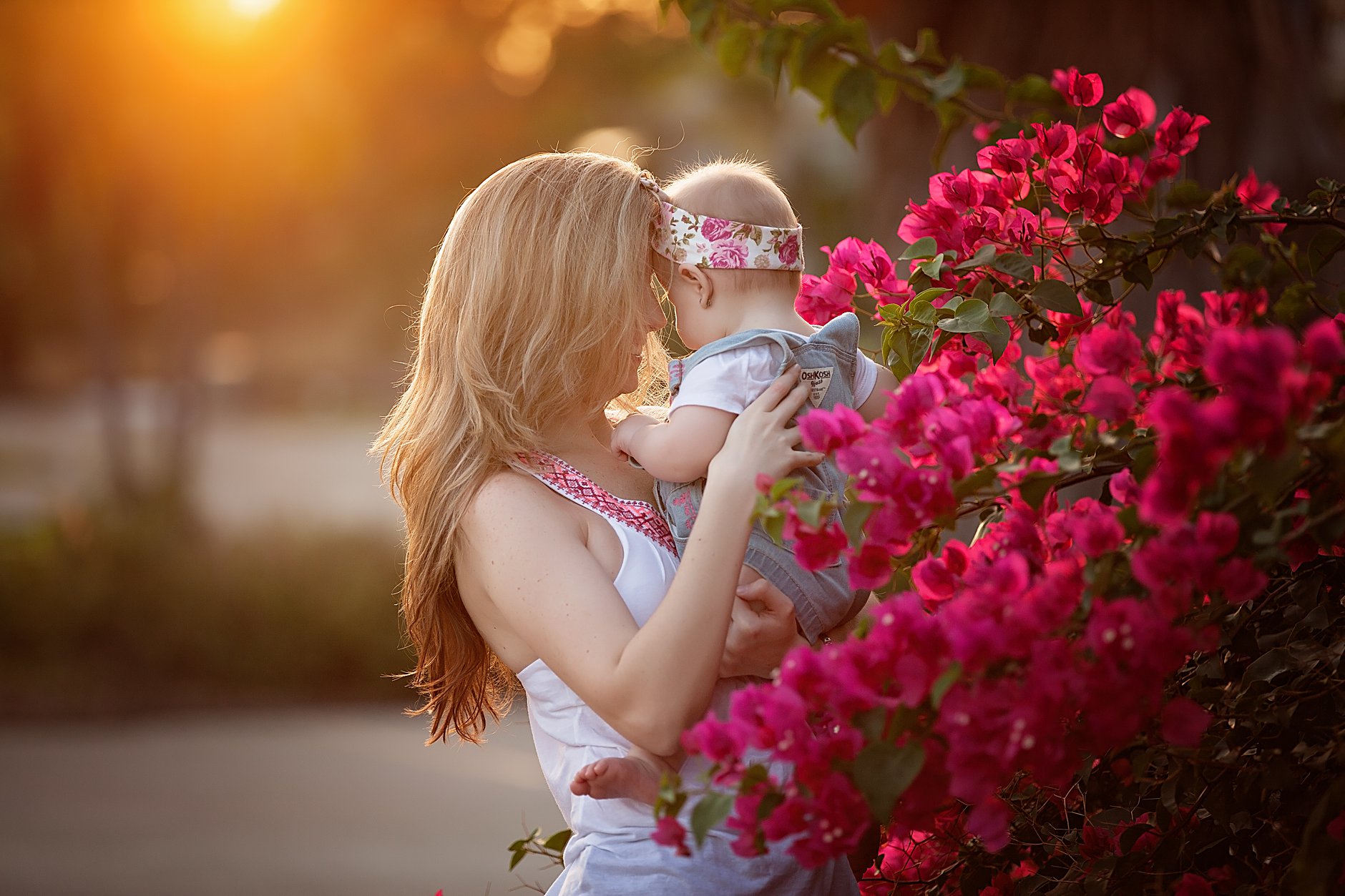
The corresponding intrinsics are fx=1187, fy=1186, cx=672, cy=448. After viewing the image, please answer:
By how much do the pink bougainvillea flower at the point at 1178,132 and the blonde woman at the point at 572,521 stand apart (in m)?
0.56

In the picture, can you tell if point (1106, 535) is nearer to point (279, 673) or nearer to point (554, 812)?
point (554, 812)

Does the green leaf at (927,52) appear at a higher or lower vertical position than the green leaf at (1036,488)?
higher

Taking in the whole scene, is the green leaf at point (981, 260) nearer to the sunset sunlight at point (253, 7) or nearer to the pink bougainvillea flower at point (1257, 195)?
the pink bougainvillea flower at point (1257, 195)

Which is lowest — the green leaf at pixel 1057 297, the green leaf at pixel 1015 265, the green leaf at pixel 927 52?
the green leaf at pixel 1057 297

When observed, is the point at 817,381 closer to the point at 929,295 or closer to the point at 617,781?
the point at 929,295

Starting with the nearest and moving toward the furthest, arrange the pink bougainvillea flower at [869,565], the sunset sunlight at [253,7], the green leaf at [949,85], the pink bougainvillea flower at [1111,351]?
1. the green leaf at [949,85]
2. the pink bougainvillea flower at [869,565]
3. the pink bougainvillea flower at [1111,351]
4. the sunset sunlight at [253,7]

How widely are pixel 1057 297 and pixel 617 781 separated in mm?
802

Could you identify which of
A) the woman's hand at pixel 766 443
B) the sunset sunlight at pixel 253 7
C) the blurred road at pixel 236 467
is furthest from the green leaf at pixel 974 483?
the sunset sunlight at pixel 253 7

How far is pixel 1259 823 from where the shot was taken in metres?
1.36

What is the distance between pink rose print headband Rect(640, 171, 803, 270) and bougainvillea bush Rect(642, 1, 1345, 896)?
0.22 m

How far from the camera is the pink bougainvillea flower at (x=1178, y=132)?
4.87 feet

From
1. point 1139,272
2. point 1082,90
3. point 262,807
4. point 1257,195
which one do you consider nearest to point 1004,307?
point 1139,272

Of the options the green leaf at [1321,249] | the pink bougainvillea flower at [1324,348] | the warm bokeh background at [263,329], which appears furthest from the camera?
the warm bokeh background at [263,329]

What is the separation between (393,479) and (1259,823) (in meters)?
1.26
